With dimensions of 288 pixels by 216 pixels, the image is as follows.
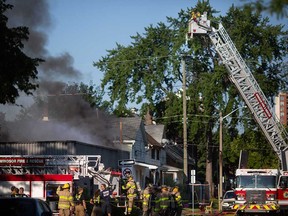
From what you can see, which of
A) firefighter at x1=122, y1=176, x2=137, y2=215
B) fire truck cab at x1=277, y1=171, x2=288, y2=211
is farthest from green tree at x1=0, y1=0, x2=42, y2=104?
fire truck cab at x1=277, y1=171, x2=288, y2=211

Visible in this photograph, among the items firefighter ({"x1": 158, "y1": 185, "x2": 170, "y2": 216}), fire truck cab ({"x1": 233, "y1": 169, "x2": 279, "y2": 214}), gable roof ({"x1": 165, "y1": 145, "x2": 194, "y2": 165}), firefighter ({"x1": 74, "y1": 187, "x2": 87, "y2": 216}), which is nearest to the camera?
firefighter ({"x1": 74, "y1": 187, "x2": 87, "y2": 216})

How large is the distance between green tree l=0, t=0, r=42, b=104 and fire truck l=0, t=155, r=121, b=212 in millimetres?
3323

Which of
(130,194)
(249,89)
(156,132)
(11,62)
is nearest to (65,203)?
(11,62)

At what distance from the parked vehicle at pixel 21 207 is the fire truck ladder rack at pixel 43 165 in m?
11.6

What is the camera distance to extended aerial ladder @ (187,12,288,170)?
3606 centimetres

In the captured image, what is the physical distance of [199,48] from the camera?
51.8 m

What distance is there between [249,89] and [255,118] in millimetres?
1638

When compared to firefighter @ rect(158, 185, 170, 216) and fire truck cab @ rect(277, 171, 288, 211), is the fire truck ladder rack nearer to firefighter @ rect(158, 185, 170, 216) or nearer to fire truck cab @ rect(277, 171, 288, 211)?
firefighter @ rect(158, 185, 170, 216)

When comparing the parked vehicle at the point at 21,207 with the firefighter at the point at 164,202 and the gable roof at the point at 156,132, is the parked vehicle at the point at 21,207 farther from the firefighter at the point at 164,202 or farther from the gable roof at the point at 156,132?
the gable roof at the point at 156,132

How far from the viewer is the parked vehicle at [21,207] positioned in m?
15.0

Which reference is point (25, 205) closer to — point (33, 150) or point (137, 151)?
point (33, 150)

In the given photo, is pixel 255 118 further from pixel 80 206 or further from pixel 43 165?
pixel 80 206

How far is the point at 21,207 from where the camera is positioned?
15180 millimetres

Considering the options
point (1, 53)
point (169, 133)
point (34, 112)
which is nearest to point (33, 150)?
point (34, 112)
